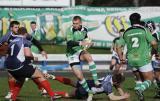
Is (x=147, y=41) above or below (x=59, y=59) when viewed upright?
above

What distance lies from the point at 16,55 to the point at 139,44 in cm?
308

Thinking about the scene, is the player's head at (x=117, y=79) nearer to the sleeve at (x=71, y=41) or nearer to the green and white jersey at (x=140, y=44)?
the green and white jersey at (x=140, y=44)

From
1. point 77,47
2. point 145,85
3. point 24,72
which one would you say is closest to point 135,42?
point 145,85

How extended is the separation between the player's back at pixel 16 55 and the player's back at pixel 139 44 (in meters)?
2.66

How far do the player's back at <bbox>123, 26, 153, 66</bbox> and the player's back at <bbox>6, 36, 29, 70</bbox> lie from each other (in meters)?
2.66

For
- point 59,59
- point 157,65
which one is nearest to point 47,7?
point 59,59

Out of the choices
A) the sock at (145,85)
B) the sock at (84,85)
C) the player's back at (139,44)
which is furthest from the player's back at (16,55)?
the sock at (145,85)

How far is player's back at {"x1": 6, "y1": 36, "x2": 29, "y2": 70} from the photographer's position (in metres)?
15.7

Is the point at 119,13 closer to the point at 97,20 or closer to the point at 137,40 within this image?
the point at 97,20

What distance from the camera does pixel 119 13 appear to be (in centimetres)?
3619

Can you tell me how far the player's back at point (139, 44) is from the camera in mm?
15500

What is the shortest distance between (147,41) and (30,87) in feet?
21.8

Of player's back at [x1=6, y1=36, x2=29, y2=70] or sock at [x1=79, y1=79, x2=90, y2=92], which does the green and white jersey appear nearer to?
sock at [x1=79, y1=79, x2=90, y2=92]

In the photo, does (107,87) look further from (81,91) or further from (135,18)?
(135,18)
